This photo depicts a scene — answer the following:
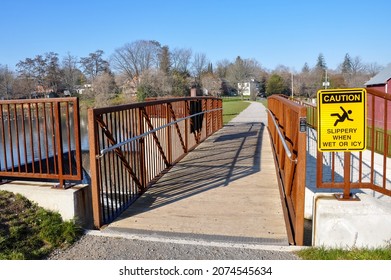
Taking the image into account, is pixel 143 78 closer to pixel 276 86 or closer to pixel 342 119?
pixel 276 86

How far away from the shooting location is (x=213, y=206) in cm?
472

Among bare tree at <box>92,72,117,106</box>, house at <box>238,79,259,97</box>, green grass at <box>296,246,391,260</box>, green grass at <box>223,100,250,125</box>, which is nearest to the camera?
green grass at <box>296,246,391,260</box>

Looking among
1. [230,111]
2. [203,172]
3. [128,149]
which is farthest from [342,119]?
[230,111]

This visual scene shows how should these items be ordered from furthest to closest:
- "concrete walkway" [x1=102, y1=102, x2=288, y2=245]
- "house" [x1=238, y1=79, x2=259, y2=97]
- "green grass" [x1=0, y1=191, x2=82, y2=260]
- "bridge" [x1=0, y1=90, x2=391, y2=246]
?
"house" [x1=238, y1=79, x2=259, y2=97]
"concrete walkway" [x1=102, y1=102, x2=288, y2=245]
"bridge" [x1=0, y1=90, x2=391, y2=246]
"green grass" [x1=0, y1=191, x2=82, y2=260]

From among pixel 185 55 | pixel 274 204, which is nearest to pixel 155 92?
pixel 185 55

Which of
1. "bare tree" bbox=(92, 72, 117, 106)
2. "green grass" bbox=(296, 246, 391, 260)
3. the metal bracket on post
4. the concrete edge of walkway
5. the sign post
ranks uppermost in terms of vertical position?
"bare tree" bbox=(92, 72, 117, 106)

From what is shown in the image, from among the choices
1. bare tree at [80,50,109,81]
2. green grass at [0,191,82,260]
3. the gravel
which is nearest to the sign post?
the gravel

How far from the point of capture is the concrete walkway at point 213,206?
153 inches

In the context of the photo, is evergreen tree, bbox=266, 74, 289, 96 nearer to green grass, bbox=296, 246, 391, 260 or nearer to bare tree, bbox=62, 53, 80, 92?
bare tree, bbox=62, 53, 80, 92

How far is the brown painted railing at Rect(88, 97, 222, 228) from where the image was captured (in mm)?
4055

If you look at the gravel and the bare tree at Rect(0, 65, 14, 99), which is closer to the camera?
the gravel

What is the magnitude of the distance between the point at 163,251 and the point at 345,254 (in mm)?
1700

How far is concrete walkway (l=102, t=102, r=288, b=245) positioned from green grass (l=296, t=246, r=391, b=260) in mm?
358

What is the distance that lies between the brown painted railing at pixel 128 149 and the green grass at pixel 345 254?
7.73 feet
